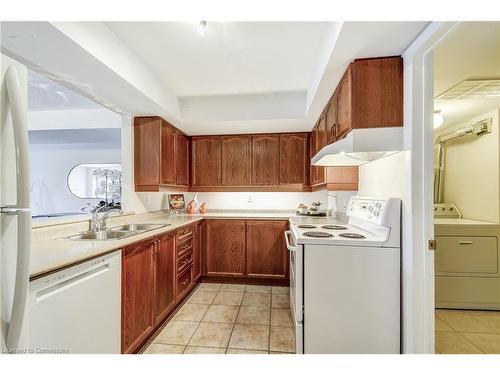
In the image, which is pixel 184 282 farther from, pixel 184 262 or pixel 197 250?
pixel 197 250

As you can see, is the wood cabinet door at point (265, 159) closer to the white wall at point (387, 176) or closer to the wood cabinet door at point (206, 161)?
the wood cabinet door at point (206, 161)

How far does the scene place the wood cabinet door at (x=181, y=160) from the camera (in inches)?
125

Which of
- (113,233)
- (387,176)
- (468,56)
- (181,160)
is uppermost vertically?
(468,56)

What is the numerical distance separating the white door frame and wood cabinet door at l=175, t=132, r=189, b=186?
2.67 m

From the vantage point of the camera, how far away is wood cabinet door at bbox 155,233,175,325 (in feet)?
6.34

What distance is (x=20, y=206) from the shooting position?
2.39 feet

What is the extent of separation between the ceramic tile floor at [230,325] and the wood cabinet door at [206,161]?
5.22 ft

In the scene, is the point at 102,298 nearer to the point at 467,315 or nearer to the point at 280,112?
the point at 280,112

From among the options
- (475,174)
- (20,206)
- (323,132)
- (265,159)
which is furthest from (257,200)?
(20,206)

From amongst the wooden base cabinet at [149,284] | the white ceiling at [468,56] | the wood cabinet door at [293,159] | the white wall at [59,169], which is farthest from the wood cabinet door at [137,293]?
the white wall at [59,169]

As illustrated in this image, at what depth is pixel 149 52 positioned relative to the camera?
1.88m

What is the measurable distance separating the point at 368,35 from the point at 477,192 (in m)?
2.49

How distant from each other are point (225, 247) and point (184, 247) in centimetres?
70
